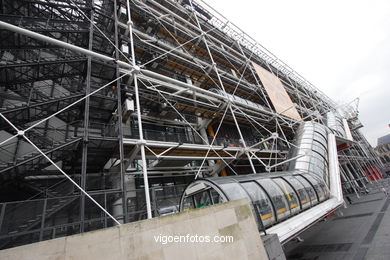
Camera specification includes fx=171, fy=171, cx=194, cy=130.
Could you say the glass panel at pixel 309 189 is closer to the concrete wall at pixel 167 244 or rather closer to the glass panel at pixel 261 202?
the glass panel at pixel 261 202

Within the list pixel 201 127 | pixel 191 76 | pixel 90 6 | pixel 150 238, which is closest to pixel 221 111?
pixel 201 127

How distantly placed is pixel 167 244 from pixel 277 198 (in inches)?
171

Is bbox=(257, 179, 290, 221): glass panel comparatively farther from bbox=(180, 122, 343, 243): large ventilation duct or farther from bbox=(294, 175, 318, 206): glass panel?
bbox=(294, 175, 318, 206): glass panel

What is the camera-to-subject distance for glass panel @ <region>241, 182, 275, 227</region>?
16.4 ft

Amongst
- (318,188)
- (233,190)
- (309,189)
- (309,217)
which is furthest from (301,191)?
Answer: (233,190)

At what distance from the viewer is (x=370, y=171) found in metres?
30.4

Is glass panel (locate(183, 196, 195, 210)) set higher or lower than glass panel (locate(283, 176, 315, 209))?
higher

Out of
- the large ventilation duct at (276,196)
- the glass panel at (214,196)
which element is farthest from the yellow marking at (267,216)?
the glass panel at (214,196)

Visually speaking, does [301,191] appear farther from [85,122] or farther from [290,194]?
[85,122]

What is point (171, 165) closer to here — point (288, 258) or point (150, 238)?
point (288, 258)

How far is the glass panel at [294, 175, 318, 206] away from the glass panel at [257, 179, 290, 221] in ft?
7.41

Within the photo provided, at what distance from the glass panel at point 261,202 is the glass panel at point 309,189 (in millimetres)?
3241

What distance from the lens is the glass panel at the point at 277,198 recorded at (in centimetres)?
545

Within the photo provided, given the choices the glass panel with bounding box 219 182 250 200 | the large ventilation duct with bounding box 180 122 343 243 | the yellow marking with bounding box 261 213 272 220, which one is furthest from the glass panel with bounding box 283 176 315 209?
the glass panel with bounding box 219 182 250 200
